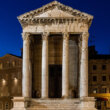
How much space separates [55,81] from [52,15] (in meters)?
11.4

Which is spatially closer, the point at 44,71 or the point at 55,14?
the point at 44,71

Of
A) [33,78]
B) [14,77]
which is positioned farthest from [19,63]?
[33,78]

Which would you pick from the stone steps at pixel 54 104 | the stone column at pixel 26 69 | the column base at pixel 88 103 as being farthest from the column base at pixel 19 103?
the column base at pixel 88 103

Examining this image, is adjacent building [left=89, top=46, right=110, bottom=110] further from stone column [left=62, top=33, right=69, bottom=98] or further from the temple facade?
stone column [left=62, top=33, right=69, bottom=98]

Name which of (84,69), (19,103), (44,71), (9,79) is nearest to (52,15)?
(44,71)

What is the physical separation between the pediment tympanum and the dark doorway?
364 inches

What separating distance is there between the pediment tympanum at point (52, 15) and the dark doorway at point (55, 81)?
30.3 ft

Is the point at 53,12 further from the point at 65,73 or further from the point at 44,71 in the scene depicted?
the point at 65,73

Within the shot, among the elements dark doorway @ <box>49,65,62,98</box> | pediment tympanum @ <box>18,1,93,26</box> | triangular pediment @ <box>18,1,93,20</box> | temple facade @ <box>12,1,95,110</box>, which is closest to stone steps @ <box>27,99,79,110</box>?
temple facade @ <box>12,1,95,110</box>

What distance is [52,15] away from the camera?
3997cm

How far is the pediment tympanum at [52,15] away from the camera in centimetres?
3962

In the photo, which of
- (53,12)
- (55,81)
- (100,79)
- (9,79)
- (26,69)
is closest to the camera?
(26,69)

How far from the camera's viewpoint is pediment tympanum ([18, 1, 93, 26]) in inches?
1560

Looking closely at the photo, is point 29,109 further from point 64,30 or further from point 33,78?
point 64,30
